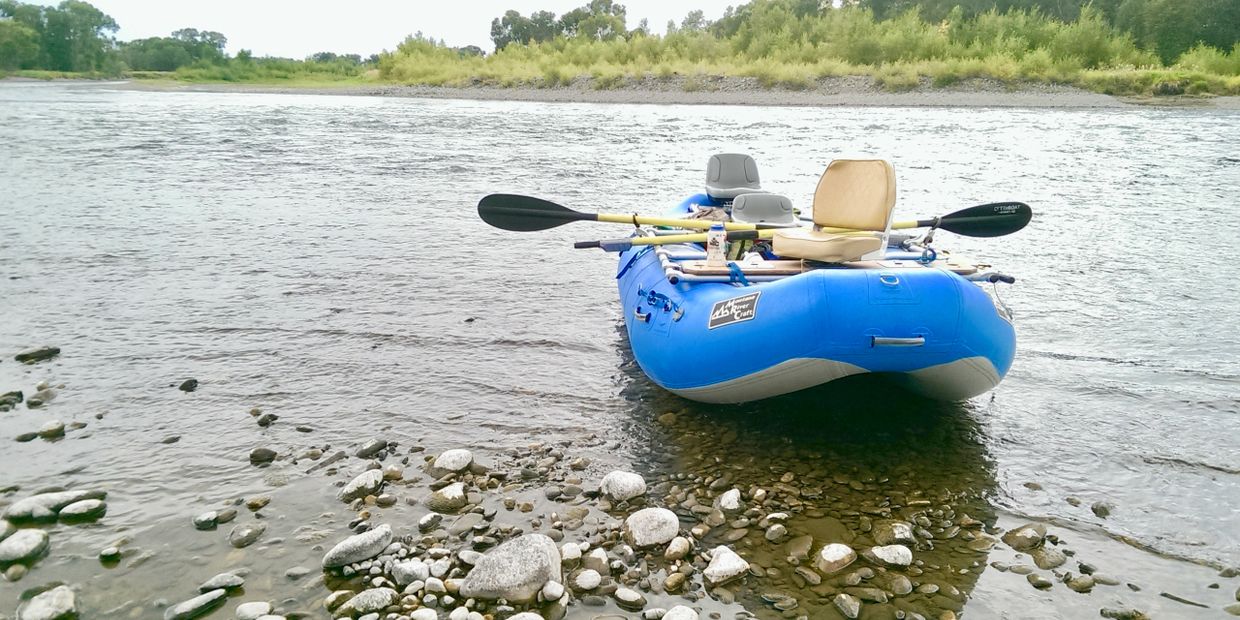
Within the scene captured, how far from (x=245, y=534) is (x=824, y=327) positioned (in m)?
2.92

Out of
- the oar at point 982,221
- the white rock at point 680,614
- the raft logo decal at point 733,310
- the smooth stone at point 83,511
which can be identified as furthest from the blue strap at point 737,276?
the smooth stone at point 83,511

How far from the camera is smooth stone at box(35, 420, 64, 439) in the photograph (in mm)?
4602

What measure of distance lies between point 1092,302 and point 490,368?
541 cm

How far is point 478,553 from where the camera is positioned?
11.3 ft

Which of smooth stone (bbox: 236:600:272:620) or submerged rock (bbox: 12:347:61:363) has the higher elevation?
submerged rock (bbox: 12:347:61:363)

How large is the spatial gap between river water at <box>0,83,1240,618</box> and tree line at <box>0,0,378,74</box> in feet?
180

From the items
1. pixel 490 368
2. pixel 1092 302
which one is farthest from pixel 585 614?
pixel 1092 302

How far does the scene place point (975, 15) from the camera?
43625 mm

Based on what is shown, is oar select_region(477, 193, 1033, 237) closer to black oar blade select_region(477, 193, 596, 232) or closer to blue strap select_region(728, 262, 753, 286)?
black oar blade select_region(477, 193, 596, 232)

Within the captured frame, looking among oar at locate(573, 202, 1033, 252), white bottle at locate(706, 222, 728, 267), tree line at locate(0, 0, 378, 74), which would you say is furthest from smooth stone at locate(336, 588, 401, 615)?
tree line at locate(0, 0, 378, 74)

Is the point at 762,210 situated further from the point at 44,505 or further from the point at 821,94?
the point at 821,94

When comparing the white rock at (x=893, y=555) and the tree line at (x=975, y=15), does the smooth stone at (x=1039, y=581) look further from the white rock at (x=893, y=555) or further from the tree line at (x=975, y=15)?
the tree line at (x=975, y=15)

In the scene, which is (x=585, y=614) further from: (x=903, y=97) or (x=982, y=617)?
(x=903, y=97)

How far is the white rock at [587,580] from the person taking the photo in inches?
128
